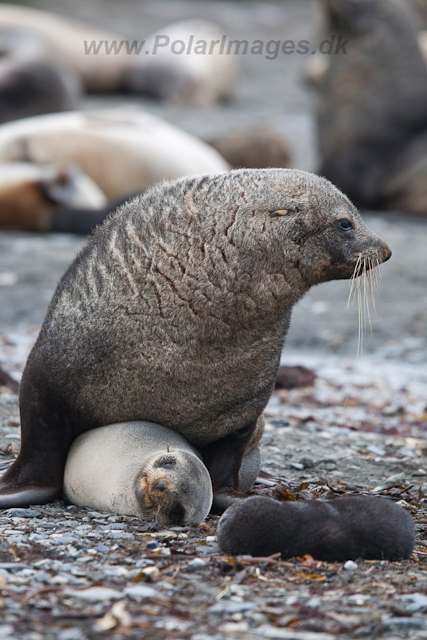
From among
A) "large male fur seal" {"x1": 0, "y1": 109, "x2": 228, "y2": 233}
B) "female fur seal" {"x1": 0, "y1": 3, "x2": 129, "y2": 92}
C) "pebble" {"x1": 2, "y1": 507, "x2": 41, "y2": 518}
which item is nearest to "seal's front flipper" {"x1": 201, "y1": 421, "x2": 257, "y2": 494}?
"pebble" {"x1": 2, "y1": 507, "x2": 41, "y2": 518}

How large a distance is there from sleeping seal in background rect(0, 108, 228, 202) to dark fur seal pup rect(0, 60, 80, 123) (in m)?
2.98

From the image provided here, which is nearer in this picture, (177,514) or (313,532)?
(313,532)

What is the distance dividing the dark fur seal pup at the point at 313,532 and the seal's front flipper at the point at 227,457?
0.72 metres

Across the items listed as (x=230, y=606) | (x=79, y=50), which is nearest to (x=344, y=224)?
(x=230, y=606)

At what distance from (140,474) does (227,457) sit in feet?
1.86

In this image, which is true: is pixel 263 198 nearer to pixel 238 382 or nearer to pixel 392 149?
pixel 238 382

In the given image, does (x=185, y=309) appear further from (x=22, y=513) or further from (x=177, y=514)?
(x=22, y=513)

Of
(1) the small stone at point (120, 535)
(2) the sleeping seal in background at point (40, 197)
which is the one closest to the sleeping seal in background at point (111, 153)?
(2) the sleeping seal in background at point (40, 197)

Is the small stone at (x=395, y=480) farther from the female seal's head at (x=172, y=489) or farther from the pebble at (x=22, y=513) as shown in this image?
the pebble at (x=22, y=513)

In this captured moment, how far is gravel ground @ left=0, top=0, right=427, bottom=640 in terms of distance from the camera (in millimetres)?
2803

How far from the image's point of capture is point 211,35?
70.6 feet

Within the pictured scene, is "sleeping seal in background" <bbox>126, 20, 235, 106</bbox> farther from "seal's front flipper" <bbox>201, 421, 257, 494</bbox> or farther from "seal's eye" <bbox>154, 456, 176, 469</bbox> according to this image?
"seal's eye" <bbox>154, 456, 176, 469</bbox>

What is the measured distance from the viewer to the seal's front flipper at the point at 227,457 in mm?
4293

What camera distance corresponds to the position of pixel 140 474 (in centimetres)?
388
